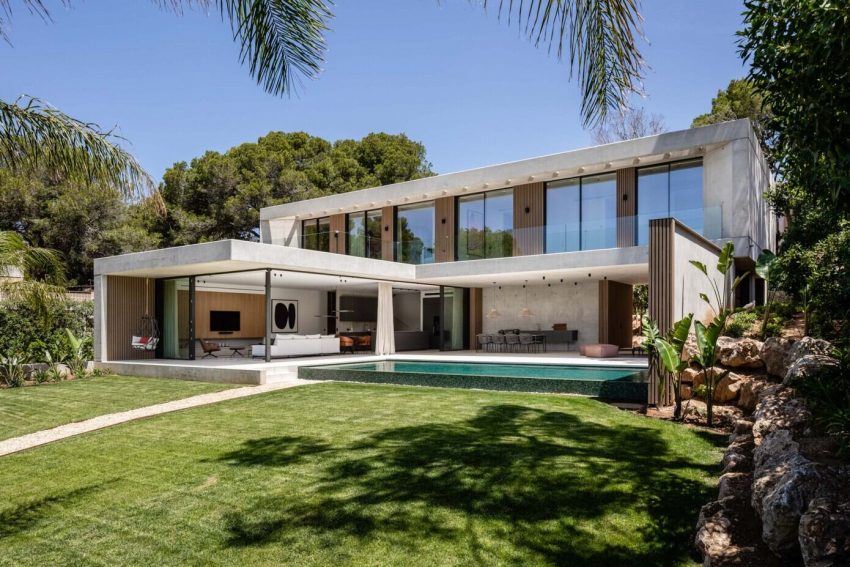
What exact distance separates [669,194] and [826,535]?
55.9 feet

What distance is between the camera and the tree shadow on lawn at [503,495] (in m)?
4.56

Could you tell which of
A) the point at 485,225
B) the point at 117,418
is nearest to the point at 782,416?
the point at 117,418

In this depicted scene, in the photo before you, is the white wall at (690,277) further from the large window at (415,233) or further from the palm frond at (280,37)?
the large window at (415,233)

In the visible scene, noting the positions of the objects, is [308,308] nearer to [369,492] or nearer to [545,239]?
[545,239]

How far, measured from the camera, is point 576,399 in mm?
10742

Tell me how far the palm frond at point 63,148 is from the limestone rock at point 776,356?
8731mm

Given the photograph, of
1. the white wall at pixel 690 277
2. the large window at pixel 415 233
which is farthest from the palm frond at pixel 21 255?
the large window at pixel 415 233

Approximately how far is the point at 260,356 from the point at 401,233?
8.55 m

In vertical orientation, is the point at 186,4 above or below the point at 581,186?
below

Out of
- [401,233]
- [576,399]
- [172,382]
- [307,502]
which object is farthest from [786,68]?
[401,233]

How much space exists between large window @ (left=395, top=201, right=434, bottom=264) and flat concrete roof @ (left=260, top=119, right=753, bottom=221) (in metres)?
0.43

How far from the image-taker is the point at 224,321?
80.2ft

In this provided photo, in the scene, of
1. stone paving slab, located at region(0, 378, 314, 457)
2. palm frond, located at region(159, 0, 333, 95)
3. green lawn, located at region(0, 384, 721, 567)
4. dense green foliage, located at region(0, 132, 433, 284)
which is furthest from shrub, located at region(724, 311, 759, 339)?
dense green foliage, located at region(0, 132, 433, 284)

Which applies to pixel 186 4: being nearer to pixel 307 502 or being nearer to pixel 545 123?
pixel 545 123
